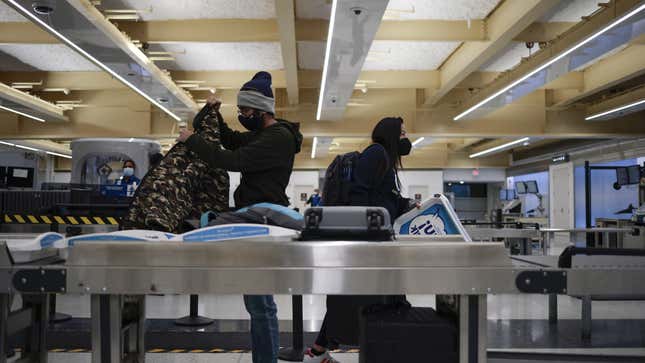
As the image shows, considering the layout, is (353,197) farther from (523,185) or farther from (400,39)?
(523,185)

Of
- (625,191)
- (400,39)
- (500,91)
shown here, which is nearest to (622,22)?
(400,39)

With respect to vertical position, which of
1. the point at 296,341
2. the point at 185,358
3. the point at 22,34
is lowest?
the point at 185,358

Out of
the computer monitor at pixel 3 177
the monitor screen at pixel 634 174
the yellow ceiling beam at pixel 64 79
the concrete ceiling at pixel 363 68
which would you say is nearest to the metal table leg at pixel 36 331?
the concrete ceiling at pixel 363 68

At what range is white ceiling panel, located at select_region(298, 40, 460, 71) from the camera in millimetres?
8320

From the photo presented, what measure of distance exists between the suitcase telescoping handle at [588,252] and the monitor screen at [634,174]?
412 inches

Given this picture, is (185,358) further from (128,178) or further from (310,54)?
(310,54)

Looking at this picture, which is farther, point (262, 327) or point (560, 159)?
point (560, 159)

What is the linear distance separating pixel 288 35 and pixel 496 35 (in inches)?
98.9

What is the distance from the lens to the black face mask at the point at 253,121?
2.45 m

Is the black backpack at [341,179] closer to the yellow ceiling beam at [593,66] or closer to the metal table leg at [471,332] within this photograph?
the metal table leg at [471,332]

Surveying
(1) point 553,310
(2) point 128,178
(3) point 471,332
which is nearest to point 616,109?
(1) point 553,310

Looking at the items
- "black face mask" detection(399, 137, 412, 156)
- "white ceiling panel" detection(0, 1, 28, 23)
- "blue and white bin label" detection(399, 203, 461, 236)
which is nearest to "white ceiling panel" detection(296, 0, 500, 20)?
"black face mask" detection(399, 137, 412, 156)

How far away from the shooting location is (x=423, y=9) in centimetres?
672

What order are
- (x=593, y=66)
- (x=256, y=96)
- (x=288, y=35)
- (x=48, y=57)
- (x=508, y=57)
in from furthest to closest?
(x=593, y=66) < (x=48, y=57) < (x=508, y=57) < (x=288, y=35) < (x=256, y=96)
